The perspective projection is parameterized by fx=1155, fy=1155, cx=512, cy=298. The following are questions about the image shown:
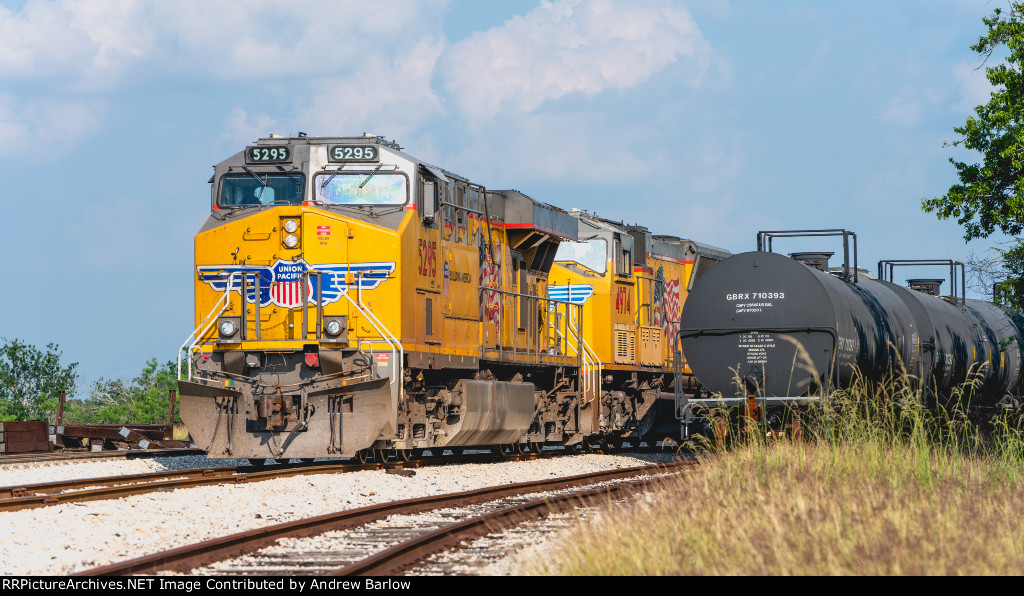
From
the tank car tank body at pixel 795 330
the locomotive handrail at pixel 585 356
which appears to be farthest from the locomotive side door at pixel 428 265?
the locomotive handrail at pixel 585 356

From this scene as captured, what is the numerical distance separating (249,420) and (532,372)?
663 centimetres

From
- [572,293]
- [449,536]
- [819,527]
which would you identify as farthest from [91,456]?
[819,527]

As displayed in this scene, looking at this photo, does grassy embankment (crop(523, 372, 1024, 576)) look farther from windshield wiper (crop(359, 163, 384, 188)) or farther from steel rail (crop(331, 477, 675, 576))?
windshield wiper (crop(359, 163, 384, 188))

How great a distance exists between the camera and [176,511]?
1139cm

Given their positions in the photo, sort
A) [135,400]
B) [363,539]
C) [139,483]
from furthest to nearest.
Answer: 1. [135,400]
2. [139,483]
3. [363,539]

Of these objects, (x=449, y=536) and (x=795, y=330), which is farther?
(x=795, y=330)

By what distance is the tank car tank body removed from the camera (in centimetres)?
1614

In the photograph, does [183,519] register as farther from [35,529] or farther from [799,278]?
[799,278]

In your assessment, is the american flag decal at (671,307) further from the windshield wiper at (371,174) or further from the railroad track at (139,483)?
the windshield wiper at (371,174)

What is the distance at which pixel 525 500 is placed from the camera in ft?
43.2

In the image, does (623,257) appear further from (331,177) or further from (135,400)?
(135,400)

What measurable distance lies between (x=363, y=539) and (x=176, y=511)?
2.60 meters

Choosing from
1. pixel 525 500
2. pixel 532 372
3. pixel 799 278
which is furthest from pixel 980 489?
pixel 532 372

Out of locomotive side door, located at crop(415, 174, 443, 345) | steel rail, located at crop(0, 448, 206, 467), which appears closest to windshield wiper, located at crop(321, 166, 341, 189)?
locomotive side door, located at crop(415, 174, 443, 345)
